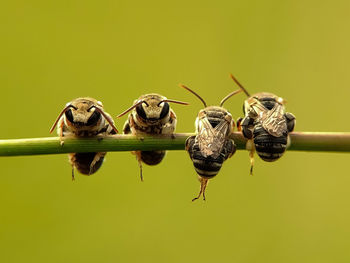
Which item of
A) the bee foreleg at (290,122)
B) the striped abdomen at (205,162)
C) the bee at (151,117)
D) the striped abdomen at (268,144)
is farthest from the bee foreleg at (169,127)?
the bee foreleg at (290,122)

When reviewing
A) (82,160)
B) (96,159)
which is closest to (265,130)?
(96,159)

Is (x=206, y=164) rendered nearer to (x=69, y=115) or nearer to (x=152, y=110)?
(x=152, y=110)

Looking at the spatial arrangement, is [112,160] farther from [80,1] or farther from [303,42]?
[303,42]

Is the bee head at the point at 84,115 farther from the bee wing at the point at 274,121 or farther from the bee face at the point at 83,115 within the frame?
the bee wing at the point at 274,121

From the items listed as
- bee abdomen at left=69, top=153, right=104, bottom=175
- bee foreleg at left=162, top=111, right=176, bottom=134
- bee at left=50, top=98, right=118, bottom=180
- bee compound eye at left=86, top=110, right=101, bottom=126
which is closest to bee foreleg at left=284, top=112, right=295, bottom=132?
bee foreleg at left=162, top=111, right=176, bottom=134

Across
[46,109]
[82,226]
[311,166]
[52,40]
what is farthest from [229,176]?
[52,40]

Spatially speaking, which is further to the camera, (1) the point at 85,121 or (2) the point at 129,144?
(1) the point at 85,121

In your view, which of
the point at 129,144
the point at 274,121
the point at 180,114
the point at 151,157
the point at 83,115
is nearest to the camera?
the point at 129,144
